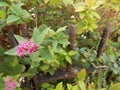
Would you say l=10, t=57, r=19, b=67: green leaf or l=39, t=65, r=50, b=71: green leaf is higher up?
l=10, t=57, r=19, b=67: green leaf

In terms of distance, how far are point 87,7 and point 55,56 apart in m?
0.33

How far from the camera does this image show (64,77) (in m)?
1.81

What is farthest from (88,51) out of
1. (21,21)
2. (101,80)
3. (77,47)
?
(21,21)

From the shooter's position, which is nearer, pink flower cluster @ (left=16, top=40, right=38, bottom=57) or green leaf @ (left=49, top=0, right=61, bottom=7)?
pink flower cluster @ (left=16, top=40, right=38, bottom=57)

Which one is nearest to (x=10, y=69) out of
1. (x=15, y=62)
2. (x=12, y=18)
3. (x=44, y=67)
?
(x=15, y=62)

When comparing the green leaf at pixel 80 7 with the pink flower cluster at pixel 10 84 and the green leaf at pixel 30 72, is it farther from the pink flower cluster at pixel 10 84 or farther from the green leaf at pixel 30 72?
the pink flower cluster at pixel 10 84

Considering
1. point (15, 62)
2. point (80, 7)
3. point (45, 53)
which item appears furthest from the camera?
point (80, 7)

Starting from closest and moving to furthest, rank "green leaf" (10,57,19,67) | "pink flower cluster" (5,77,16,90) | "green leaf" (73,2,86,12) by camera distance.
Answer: "pink flower cluster" (5,77,16,90) → "green leaf" (10,57,19,67) → "green leaf" (73,2,86,12)

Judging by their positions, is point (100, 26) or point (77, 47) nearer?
point (77, 47)

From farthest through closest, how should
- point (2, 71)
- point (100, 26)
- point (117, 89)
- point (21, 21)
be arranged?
point (100, 26) < point (117, 89) < point (2, 71) < point (21, 21)

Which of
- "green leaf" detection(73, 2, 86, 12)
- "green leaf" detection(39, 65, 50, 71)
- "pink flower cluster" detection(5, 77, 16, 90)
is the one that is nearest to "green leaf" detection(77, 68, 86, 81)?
"green leaf" detection(39, 65, 50, 71)

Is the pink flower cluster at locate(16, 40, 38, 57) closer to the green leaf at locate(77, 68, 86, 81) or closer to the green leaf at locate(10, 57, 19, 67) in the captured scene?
the green leaf at locate(10, 57, 19, 67)

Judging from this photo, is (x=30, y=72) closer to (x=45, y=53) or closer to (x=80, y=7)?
(x=45, y=53)

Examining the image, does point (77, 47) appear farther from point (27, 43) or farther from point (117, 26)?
point (27, 43)
